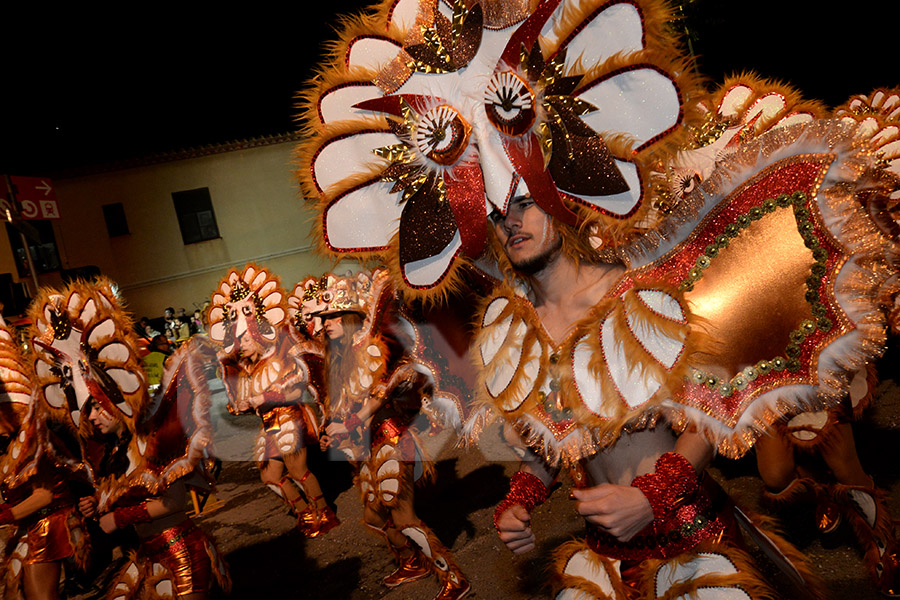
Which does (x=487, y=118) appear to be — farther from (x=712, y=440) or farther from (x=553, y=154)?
(x=712, y=440)

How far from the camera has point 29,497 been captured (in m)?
4.19

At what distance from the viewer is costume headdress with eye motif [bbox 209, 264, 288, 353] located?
6.49 meters

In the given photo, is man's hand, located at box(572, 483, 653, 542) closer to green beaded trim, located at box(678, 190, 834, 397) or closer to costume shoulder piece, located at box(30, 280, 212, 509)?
green beaded trim, located at box(678, 190, 834, 397)

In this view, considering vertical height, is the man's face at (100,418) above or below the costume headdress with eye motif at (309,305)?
below

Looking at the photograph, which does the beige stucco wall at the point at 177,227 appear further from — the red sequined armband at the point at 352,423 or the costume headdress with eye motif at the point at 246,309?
the red sequined armband at the point at 352,423

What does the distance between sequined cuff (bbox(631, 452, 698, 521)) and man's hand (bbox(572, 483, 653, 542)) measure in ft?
0.07

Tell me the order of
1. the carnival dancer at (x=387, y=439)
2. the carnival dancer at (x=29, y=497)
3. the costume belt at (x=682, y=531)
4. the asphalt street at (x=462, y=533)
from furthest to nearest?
the carnival dancer at (x=387, y=439) < the carnival dancer at (x=29, y=497) < the asphalt street at (x=462, y=533) < the costume belt at (x=682, y=531)

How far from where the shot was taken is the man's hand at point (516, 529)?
1.96 m

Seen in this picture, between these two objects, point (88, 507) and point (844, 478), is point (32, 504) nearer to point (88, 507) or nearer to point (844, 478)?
point (88, 507)

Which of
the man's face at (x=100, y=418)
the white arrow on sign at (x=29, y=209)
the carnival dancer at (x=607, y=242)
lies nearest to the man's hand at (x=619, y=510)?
the carnival dancer at (x=607, y=242)

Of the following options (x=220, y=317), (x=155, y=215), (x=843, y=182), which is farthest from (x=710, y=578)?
(x=155, y=215)

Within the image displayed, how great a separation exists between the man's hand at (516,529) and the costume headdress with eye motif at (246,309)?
5031 mm

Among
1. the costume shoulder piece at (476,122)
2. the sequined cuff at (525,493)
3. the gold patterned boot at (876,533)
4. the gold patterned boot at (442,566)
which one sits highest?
the costume shoulder piece at (476,122)

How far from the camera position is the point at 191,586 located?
332cm
